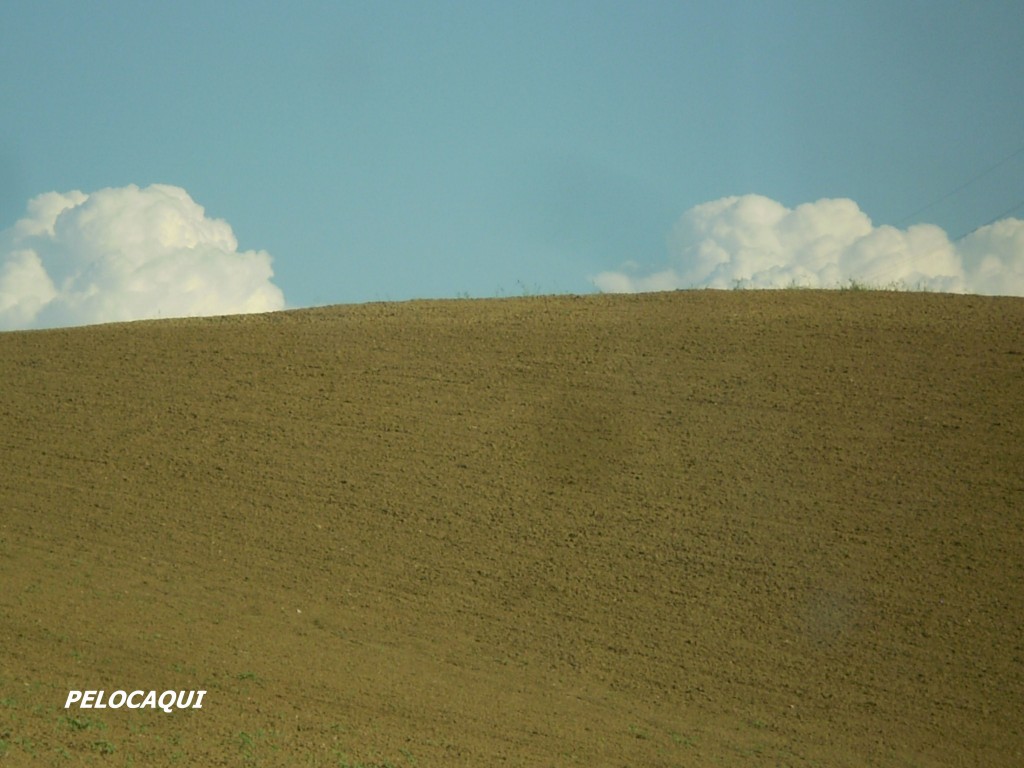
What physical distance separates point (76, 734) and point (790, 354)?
12453mm

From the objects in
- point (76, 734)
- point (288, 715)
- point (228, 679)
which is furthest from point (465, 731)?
point (76, 734)

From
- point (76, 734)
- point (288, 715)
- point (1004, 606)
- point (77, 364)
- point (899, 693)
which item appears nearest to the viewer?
point (76, 734)

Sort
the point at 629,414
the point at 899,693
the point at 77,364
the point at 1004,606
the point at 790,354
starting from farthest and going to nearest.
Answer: the point at 77,364 → the point at 790,354 → the point at 629,414 → the point at 1004,606 → the point at 899,693

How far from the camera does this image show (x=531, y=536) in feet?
48.4

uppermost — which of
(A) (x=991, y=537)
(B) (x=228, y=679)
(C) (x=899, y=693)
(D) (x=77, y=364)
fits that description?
(D) (x=77, y=364)

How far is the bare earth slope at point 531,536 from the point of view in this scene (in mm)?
10969

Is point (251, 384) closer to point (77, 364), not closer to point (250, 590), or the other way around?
point (77, 364)

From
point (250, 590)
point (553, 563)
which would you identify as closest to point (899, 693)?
point (553, 563)

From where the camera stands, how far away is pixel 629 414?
56.0ft

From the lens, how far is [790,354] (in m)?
18.2

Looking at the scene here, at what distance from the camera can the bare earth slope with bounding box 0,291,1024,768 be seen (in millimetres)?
10969

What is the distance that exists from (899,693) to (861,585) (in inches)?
68.4

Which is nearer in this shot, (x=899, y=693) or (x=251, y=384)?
(x=899, y=693)

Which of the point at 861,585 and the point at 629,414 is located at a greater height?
the point at 629,414
